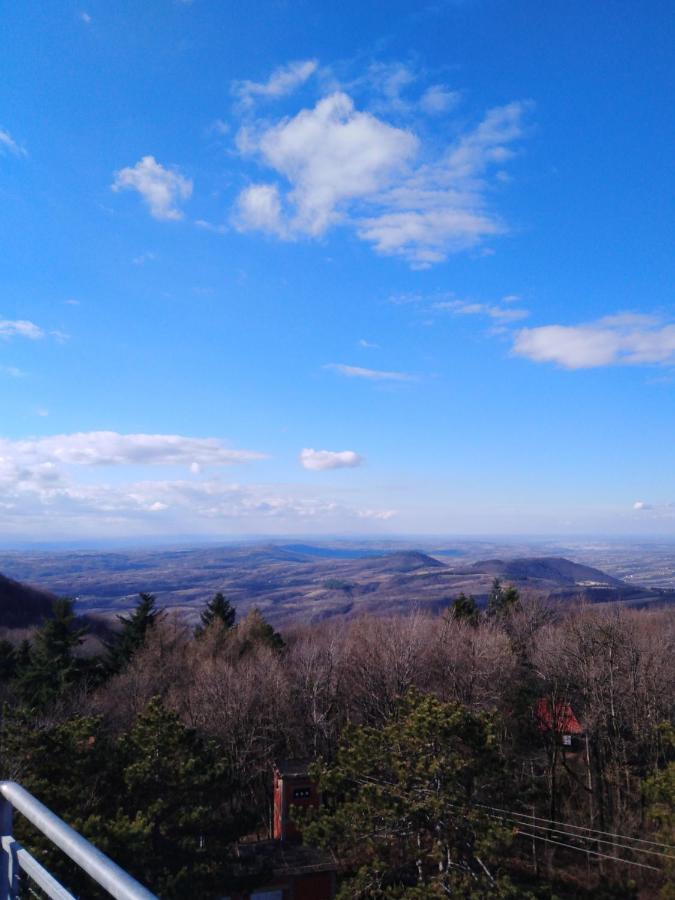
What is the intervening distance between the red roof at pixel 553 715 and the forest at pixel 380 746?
17 centimetres

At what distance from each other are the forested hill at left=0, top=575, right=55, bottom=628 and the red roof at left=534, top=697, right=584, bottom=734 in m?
60.7

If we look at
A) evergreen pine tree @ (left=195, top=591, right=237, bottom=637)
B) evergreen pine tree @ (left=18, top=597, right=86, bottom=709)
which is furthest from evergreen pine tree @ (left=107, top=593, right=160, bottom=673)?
evergreen pine tree @ (left=195, top=591, right=237, bottom=637)

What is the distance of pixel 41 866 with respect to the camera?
208 centimetres

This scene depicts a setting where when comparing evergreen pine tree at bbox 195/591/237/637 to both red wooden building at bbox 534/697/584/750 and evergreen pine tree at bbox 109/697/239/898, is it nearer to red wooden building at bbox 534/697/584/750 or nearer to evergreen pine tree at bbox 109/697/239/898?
red wooden building at bbox 534/697/584/750

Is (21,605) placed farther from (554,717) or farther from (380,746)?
(380,746)

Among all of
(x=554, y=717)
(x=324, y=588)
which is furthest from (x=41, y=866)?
(x=324, y=588)

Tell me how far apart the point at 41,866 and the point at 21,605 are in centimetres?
9236

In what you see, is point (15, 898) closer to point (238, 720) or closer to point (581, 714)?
point (238, 720)

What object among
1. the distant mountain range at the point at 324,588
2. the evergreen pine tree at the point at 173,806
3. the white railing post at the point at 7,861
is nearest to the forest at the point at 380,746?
the evergreen pine tree at the point at 173,806

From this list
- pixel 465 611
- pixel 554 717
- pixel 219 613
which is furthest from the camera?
pixel 219 613

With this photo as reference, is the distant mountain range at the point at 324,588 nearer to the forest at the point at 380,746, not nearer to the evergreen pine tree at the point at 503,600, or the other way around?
the evergreen pine tree at the point at 503,600

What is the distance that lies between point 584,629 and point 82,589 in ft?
513

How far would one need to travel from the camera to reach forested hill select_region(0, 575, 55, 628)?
72.3m

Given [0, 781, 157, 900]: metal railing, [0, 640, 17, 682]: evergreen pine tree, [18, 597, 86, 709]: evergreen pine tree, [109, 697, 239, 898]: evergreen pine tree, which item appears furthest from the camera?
[0, 640, 17, 682]: evergreen pine tree
